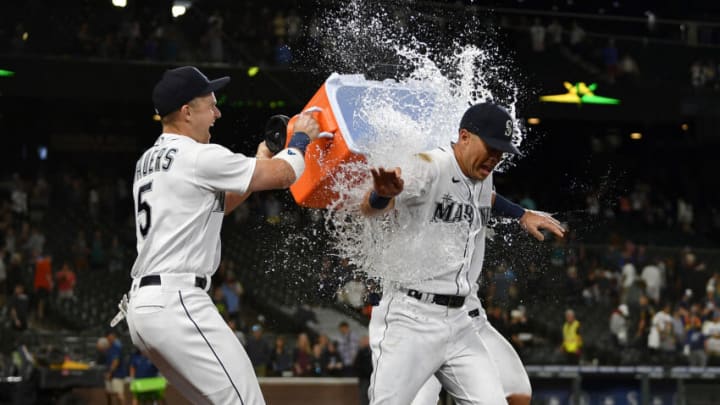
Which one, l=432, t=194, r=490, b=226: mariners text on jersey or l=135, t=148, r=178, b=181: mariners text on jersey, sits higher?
l=135, t=148, r=178, b=181: mariners text on jersey

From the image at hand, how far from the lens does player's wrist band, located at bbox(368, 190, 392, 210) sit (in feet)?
17.1

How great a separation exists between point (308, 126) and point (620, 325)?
44.4ft

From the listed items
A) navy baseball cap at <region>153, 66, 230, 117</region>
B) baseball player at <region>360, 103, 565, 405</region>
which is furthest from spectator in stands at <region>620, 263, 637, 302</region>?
navy baseball cap at <region>153, 66, 230, 117</region>

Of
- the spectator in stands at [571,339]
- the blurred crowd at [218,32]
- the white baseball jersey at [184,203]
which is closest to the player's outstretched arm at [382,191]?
the white baseball jersey at [184,203]

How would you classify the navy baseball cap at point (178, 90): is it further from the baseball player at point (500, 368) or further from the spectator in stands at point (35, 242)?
the spectator in stands at point (35, 242)

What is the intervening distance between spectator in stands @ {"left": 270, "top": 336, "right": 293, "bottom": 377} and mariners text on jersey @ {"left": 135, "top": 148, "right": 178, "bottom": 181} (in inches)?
428

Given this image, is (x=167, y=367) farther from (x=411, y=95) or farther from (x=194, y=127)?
(x=411, y=95)

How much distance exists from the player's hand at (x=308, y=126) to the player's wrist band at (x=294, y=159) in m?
0.32

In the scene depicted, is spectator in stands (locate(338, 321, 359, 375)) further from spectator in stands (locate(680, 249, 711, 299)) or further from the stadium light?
the stadium light

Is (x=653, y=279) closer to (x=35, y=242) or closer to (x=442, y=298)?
(x=35, y=242)

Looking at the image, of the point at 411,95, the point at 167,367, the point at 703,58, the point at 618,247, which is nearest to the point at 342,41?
the point at 411,95

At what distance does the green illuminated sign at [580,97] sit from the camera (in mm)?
23688

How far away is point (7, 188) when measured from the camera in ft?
73.5

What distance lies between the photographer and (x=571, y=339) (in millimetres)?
17078
